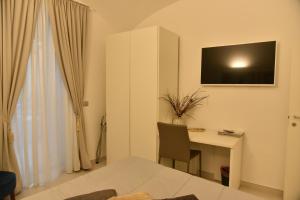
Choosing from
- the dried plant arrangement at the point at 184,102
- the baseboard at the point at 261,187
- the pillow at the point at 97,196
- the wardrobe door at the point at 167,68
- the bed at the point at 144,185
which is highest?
the wardrobe door at the point at 167,68

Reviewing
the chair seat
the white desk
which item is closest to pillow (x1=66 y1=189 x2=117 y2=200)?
the chair seat

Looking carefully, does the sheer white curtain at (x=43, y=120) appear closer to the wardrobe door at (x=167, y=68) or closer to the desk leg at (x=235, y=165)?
the wardrobe door at (x=167, y=68)

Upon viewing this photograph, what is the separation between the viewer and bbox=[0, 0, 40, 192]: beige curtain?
2.21 meters

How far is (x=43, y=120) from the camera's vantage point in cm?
263

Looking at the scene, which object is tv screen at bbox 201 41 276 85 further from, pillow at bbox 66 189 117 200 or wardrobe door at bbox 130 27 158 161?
pillow at bbox 66 189 117 200

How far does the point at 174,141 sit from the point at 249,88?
3.82 feet

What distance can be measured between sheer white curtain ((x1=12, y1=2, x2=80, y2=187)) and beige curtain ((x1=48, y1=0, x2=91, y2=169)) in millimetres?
87

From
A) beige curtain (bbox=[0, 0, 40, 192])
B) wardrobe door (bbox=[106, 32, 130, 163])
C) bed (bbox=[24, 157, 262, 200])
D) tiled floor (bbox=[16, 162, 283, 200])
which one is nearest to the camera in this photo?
bed (bbox=[24, 157, 262, 200])

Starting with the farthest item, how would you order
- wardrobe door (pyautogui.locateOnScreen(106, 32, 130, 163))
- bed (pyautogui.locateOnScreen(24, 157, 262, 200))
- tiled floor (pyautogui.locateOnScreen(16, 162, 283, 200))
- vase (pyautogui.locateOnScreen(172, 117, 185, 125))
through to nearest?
wardrobe door (pyautogui.locateOnScreen(106, 32, 130, 163)) → vase (pyautogui.locateOnScreen(172, 117, 185, 125)) → tiled floor (pyautogui.locateOnScreen(16, 162, 283, 200)) → bed (pyautogui.locateOnScreen(24, 157, 262, 200))

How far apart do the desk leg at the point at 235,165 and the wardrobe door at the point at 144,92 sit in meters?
0.97

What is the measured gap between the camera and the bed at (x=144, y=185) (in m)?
1.39

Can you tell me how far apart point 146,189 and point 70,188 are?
0.54 metres

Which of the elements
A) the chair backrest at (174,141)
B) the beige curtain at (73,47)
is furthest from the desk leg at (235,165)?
the beige curtain at (73,47)

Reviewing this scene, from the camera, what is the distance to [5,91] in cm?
224
